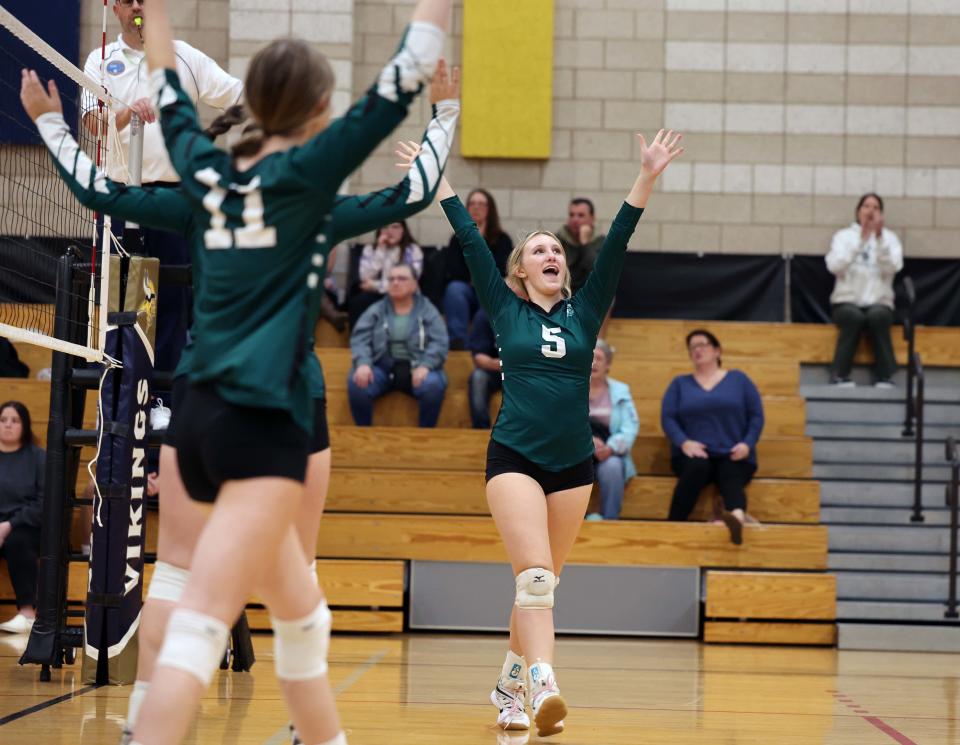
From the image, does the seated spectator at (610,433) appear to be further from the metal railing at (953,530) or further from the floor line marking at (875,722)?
the floor line marking at (875,722)

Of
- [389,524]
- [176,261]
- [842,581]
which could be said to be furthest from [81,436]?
[842,581]

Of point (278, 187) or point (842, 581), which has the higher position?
point (278, 187)

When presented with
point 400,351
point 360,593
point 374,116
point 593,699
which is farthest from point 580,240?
point 374,116

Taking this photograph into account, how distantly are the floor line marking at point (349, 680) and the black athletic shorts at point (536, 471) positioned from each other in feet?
3.75

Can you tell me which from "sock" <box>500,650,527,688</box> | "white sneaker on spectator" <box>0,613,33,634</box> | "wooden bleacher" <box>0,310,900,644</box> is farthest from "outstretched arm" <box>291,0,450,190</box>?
"wooden bleacher" <box>0,310,900,644</box>

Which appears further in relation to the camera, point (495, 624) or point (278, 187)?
point (495, 624)

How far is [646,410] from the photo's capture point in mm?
9820

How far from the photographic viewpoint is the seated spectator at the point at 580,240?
10.1 m

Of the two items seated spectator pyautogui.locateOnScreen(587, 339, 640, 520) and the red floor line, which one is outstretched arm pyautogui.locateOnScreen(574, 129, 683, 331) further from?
seated spectator pyautogui.locateOnScreen(587, 339, 640, 520)

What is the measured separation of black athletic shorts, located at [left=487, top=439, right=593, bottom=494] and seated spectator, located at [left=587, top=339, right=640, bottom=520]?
3.92 m

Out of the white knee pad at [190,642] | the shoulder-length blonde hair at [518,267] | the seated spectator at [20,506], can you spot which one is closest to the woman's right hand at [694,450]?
the shoulder-length blonde hair at [518,267]

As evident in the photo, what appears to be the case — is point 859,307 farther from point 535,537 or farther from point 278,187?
point 278,187

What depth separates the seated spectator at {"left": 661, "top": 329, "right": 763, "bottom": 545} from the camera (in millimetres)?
8609

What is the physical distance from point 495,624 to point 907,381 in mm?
3934
